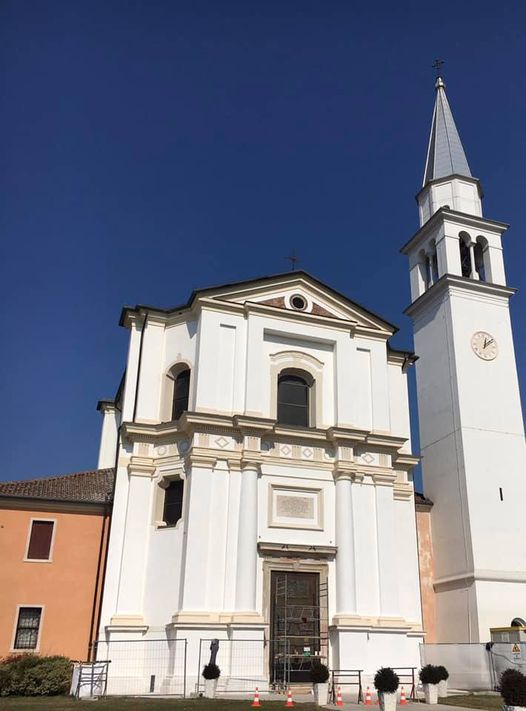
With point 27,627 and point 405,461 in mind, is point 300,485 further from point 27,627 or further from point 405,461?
point 27,627

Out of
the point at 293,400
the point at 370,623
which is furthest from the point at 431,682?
the point at 293,400

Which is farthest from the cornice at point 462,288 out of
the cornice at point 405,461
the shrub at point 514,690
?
the shrub at point 514,690

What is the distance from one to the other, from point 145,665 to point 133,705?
4.69 m

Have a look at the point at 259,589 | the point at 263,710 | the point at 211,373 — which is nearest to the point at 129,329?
the point at 211,373

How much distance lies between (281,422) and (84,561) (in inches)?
322

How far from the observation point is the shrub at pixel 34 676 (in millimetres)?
17859

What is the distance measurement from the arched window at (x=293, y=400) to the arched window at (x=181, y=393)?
344 centimetres

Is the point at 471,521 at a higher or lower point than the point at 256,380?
lower

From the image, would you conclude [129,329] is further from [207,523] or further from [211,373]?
[207,523]

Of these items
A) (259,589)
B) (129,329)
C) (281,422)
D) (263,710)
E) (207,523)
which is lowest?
(263,710)

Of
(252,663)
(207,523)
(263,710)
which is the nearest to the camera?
(263,710)

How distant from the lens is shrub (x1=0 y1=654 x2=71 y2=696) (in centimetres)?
1786

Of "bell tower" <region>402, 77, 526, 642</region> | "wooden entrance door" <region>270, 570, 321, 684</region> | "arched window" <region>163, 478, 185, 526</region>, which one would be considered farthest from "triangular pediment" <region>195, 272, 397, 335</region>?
"wooden entrance door" <region>270, 570, 321, 684</region>

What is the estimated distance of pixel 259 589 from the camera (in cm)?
2077
